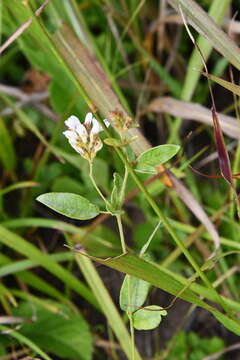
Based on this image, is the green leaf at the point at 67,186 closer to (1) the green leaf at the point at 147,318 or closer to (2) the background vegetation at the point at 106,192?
(2) the background vegetation at the point at 106,192

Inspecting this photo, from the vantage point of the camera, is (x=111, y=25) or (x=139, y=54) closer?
(x=111, y=25)

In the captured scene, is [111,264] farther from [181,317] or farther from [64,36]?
[181,317]

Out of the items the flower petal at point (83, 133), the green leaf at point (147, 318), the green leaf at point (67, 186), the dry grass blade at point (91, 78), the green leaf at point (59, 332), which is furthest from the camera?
the green leaf at point (67, 186)

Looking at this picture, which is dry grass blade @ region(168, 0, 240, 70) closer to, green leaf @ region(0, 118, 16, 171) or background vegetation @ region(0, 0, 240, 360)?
background vegetation @ region(0, 0, 240, 360)

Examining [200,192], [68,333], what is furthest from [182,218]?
[68,333]

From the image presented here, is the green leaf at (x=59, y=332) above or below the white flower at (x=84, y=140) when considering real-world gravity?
below

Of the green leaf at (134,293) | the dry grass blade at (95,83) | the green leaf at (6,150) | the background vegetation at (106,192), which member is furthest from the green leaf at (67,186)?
the green leaf at (134,293)
